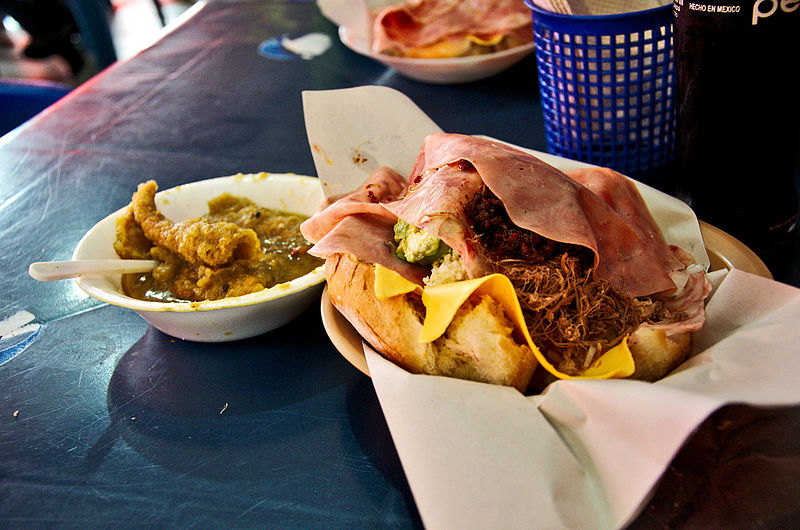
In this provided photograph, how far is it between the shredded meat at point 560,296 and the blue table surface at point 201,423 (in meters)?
0.15

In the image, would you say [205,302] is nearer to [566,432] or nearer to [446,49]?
[566,432]

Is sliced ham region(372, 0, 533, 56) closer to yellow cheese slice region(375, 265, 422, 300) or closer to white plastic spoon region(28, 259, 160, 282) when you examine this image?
white plastic spoon region(28, 259, 160, 282)

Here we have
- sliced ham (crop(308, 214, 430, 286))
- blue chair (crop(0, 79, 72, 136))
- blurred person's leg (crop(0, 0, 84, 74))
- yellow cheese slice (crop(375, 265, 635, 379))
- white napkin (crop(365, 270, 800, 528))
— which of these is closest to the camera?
white napkin (crop(365, 270, 800, 528))

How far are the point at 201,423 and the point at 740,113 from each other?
2.86 ft

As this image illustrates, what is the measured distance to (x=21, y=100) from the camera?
2162mm

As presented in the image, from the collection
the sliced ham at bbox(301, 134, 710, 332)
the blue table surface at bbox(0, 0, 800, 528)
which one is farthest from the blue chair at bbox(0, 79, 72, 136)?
the sliced ham at bbox(301, 134, 710, 332)

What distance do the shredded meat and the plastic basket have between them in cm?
47

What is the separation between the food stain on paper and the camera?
2.21 m

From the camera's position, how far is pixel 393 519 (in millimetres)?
774

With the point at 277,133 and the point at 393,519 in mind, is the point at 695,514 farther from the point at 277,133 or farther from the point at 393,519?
the point at 277,133

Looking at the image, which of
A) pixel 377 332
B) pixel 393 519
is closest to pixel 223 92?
pixel 377 332

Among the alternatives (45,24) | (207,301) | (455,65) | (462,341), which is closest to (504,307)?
(462,341)

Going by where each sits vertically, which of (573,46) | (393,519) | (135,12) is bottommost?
(135,12)

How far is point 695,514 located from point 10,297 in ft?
3.86
